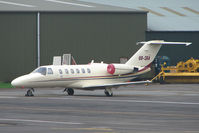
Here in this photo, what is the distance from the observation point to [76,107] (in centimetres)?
2414

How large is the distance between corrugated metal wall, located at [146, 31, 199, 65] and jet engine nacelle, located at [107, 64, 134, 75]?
61.3 ft

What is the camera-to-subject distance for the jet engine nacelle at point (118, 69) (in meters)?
33.3

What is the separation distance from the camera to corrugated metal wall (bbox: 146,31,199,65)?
52.5 m

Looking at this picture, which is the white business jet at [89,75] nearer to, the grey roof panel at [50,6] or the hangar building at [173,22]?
the grey roof panel at [50,6]

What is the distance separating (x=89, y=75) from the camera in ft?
109

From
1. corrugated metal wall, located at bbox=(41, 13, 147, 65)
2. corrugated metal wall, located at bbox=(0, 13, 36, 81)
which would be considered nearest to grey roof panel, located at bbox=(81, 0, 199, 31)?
corrugated metal wall, located at bbox=(41, 13, 147, 65)

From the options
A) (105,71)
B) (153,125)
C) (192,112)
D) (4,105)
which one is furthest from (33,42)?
(153,125)

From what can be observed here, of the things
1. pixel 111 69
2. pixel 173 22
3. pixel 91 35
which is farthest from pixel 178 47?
pixel 111 69

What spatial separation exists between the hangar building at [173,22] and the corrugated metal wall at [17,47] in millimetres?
11503

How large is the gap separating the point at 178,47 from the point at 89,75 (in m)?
21.7

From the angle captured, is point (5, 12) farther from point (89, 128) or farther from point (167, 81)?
point (89, 128)

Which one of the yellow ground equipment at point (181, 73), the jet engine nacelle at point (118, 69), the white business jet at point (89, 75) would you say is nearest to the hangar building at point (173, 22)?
the yellow ground equipment at point (181, 73)

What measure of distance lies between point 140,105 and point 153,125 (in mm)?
8222

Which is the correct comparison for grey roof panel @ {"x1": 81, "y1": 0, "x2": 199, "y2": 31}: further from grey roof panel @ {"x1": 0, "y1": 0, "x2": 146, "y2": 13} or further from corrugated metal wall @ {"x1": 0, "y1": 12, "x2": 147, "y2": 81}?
grey roof panel @ {"x1": 0, "y1": 0, "x2": 146, "y2": 13}
